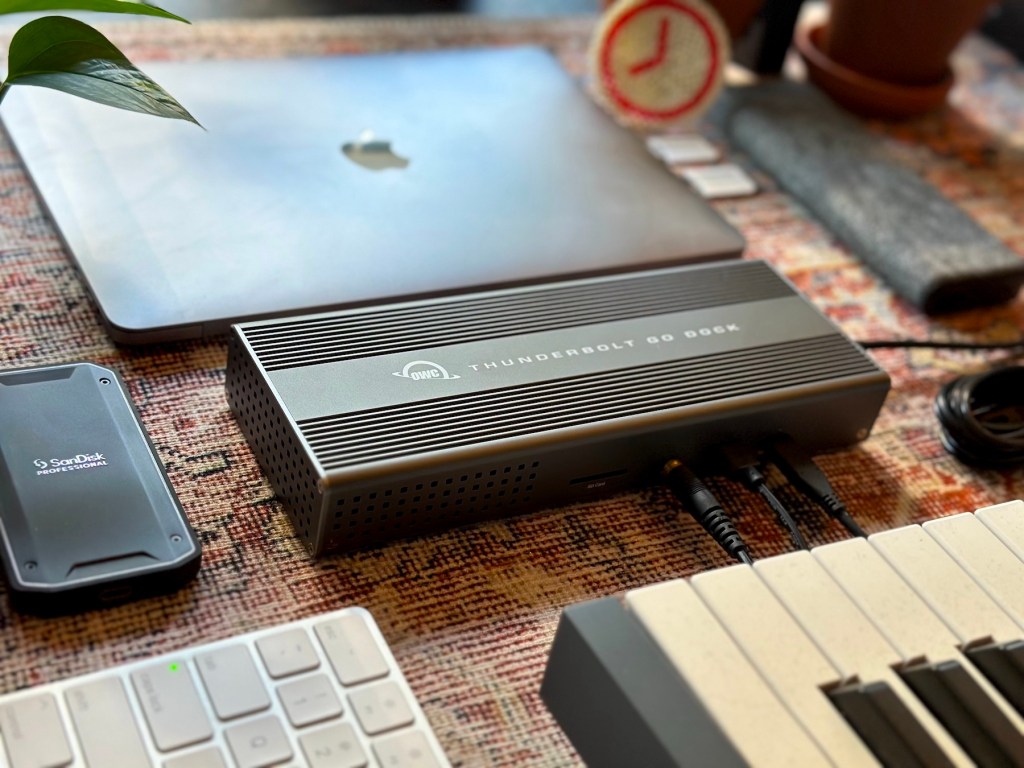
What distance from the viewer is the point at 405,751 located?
22.0 inches

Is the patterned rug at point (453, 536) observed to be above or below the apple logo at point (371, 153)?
below

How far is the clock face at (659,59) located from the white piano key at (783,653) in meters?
0.65

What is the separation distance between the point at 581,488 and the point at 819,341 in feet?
0.69

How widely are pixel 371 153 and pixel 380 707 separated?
495 millimetres

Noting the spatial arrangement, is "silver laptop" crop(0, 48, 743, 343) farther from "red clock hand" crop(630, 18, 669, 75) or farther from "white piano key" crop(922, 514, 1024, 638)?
"white piano key" crop(922, 514, 1024, 638)

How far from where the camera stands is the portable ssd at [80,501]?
593 millimetres

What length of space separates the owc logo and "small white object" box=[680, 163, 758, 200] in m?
0.44

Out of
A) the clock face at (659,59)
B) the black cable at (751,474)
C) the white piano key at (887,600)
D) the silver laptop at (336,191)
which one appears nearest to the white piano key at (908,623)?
the white piano key at (887,600)

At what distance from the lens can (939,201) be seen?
1.07 meters

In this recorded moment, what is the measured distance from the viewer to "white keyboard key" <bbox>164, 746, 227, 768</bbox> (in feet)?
1.73

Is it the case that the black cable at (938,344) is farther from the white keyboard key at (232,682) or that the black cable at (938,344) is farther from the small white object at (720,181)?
the white keyboard key at (232,682)

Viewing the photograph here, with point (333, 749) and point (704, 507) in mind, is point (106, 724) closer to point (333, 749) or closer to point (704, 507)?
point (333, 749)

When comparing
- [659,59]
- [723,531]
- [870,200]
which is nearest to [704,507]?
[723,531]

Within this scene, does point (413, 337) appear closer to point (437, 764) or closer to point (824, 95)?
point (437, 764)
